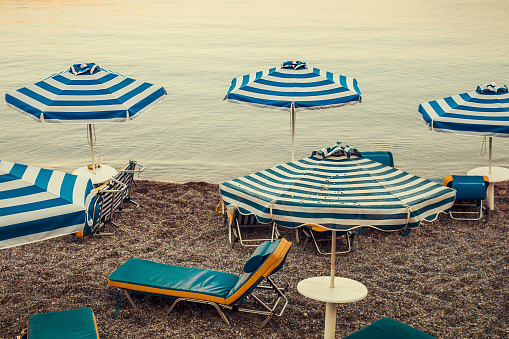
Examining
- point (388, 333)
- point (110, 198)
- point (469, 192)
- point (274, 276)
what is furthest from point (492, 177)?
point (110, 198)

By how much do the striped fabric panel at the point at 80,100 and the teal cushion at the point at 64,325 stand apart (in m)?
3.62

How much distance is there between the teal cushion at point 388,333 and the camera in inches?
194

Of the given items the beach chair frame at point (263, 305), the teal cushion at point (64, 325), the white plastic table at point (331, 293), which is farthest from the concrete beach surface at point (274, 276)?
the white plastic table at point (331, 293)

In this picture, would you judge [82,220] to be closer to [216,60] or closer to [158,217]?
[158,217]

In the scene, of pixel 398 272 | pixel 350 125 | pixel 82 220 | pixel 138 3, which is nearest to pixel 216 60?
pixel 350 125

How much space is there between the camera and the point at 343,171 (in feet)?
16.5

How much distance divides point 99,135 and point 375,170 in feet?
41.1

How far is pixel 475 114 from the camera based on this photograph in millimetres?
8398

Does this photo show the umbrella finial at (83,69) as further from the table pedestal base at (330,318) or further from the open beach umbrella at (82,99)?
the table pedestal base at (330,318)

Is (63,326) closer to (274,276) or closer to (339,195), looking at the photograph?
(274,276)

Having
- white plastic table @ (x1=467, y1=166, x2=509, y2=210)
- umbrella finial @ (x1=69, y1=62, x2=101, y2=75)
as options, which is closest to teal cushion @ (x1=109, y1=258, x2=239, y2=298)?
umbrella finial @ (x1=69, y1=62, x2=101, y2=75)

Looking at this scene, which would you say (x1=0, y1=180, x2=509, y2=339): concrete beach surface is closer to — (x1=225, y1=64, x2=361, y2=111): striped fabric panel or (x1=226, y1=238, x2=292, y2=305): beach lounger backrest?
(x1=226, y1=238, x2=292, y2=305): beach lounger backrest

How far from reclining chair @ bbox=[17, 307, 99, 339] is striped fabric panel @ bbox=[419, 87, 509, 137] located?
579 centimetres

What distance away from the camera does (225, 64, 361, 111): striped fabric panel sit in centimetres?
865
